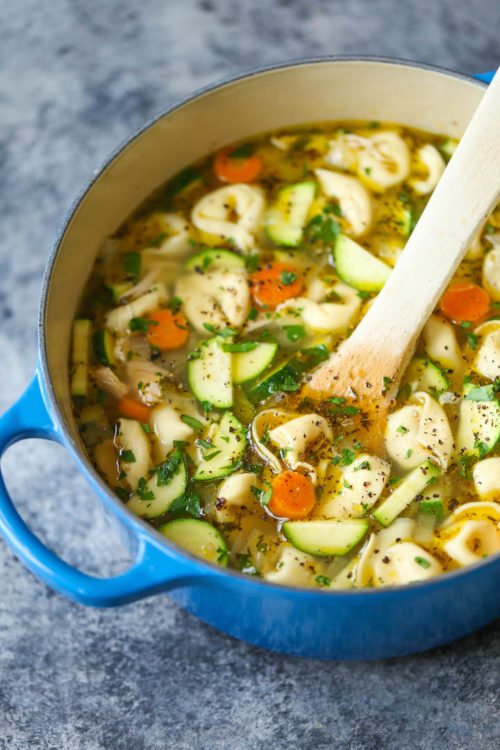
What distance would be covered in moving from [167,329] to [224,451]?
1.47ft

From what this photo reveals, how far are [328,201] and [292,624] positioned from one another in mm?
1375

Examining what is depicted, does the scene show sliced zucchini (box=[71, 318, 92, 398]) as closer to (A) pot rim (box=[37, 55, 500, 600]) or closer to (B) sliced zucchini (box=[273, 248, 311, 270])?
(A) pot rim (box=[37, 55, 500, 600])

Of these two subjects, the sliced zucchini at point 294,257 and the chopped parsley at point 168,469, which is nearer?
the chopped parsley at point 168,469

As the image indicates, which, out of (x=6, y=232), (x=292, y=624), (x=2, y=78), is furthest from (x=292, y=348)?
(x=2, y=78)

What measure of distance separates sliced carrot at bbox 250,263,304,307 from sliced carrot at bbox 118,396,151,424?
0.48 metres

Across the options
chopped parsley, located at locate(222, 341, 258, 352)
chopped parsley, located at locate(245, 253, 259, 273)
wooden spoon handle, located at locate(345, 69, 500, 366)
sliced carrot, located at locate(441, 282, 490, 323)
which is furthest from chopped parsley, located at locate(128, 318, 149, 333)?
sliced carrot, located at locate(441, 282, 490, 323)

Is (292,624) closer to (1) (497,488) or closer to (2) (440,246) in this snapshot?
(1) (497,488)

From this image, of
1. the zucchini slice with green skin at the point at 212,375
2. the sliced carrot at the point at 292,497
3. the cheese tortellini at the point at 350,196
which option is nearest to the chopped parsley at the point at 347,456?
the sliced carrot at the point at 292,497

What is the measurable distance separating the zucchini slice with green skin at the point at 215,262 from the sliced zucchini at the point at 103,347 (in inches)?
13.7

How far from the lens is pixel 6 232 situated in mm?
3307

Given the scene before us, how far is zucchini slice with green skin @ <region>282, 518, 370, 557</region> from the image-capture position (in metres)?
2.22

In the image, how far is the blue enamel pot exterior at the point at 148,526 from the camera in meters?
1.93

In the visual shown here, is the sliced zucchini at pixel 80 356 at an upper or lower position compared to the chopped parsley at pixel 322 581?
upper

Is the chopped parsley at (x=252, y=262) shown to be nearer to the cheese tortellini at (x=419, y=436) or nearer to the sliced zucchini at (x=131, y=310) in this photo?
the sliced zucchini at (x=131, y=310)
